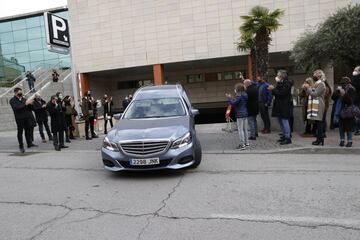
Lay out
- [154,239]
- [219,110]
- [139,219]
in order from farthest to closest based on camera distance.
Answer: [219,110]
[139,219]
[154,239]

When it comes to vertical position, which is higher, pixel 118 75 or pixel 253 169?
pixel 118 75

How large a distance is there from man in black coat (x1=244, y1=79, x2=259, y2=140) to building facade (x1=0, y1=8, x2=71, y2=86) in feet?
108

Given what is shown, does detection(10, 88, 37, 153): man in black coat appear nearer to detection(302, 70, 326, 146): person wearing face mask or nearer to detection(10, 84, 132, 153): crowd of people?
detection(10, 84, 132, 153): crowd of people

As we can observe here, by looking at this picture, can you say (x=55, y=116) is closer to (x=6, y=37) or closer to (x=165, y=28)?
(x=165, y=28)

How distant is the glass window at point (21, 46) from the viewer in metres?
42.2

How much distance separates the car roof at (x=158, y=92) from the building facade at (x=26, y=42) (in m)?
33.5

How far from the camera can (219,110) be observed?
121ft

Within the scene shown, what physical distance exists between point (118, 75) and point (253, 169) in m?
32.3

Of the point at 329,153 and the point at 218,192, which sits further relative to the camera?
the point at 329,153

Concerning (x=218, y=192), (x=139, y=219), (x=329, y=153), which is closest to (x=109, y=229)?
(x=139, y=219)

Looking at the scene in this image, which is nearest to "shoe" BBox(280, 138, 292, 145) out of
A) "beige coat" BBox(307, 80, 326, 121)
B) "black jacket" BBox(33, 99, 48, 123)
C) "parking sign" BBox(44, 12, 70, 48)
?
"beige coat" BBox(307, 80, 326, 121)

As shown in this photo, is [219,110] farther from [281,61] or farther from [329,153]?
[329,153]

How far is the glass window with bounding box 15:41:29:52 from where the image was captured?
4216cm

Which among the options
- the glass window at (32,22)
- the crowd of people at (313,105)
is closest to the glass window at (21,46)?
the glass window at (32,22)
